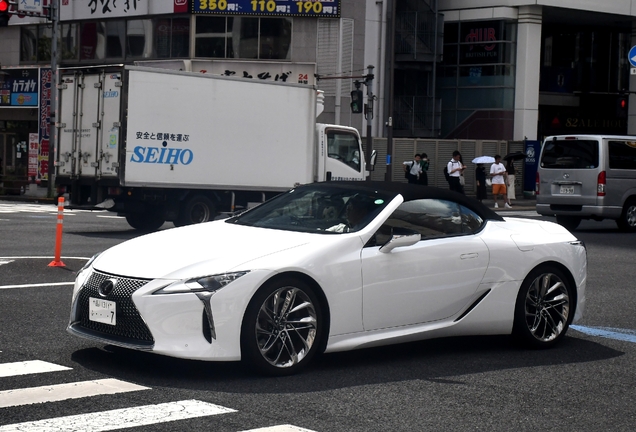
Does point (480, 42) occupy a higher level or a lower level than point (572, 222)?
higher

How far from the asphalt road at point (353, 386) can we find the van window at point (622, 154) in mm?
12715

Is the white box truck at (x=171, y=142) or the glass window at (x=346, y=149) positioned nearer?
the white box truck at (x=171, y=142)

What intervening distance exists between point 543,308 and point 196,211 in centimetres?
1279

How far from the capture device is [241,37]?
3934 centimetres

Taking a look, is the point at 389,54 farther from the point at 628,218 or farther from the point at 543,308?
the point at 543,308

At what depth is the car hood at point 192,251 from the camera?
254 inches

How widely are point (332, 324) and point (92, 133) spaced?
45.2 feet

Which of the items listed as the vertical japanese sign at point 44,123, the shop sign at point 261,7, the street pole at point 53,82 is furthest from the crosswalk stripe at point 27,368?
the shop sign at point 261,7

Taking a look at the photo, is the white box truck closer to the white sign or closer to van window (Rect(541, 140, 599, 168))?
van window (Rect(541, 140, 599, 168))

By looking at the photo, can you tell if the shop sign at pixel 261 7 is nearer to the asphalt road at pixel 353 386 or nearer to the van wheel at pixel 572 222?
the van wheel at pixel 572 222

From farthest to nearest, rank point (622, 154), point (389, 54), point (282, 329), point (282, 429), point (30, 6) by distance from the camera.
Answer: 1. point (389, 54)
2. point (30, 6)
3. point (622, 154)
4. point (282, 329)
5. point (282, 429)

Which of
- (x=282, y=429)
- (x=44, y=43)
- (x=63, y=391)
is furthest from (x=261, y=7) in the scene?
(x=282, y=429)

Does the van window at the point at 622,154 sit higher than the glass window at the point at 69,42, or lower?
lower

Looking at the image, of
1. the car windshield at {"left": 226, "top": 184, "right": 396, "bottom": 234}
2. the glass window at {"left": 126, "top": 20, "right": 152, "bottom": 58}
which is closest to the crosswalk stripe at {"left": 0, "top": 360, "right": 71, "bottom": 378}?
the car windshield at {"left": 226, "top": 184, "right": 396, "bottom": 234}
